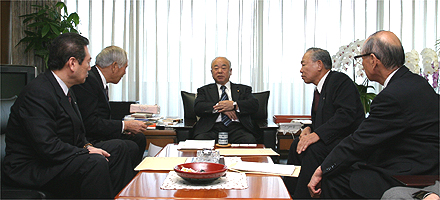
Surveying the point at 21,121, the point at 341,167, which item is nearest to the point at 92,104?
the point at 21,121

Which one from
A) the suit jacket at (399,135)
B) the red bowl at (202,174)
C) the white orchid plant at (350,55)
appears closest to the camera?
the red bowl at (202,174)

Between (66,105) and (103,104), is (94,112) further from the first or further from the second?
(66,105)

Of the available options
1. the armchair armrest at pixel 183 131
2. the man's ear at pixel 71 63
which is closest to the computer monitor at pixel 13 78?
the man's ear at pixel 71 63

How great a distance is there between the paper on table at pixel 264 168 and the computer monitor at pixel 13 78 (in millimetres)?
1501

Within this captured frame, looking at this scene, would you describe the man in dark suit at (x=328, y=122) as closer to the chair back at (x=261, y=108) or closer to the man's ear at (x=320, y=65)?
the man's ear at (x=320, y=65)

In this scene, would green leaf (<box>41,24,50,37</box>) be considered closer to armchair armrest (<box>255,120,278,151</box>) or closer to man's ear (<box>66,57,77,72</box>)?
man's ear (<box>66,57,77,72</box>)

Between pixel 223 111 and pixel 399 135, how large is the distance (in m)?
2.00

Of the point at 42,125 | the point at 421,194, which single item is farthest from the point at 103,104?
the point at 421,194

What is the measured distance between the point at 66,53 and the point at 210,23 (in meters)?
3.34

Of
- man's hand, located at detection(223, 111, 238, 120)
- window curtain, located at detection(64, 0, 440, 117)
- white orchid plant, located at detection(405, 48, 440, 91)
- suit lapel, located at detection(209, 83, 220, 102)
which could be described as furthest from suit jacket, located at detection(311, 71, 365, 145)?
window curtain, located at detection(64, 0, 440, 117)

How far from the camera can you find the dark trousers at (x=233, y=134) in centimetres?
340

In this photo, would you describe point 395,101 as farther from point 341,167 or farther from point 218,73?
point 218,73

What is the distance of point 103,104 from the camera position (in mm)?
2791

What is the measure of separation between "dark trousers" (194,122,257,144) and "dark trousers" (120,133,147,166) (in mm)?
547
